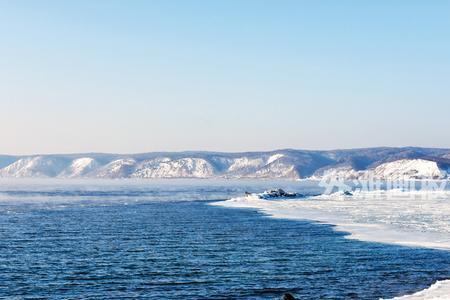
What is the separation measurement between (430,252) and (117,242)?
22.5 meters

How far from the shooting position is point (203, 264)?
109 feet

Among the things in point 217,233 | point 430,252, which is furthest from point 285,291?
point 217,233

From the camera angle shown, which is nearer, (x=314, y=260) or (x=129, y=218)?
(x=314, y=260)

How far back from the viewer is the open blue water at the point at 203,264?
87.8ft

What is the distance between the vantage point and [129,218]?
65.4m

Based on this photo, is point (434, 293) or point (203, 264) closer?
point (434, 293)

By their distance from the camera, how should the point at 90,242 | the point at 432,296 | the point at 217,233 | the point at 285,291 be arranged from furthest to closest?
the point at 217,233 < the point at 90,242 < the point at 285,291 < the point at 432,296

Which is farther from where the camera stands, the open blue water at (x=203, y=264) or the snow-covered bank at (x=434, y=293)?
the open blue water at (x=203, y=264)

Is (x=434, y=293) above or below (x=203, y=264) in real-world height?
below

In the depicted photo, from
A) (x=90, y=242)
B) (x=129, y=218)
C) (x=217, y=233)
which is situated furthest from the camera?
(x=129, y=218)

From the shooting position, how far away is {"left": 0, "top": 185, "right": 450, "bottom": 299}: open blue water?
2677 cm

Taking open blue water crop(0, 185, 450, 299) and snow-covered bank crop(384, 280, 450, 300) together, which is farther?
open blue water crop(0, 185, 450, 299)

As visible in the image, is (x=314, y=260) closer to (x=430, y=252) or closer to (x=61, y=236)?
(x=430, y=252)

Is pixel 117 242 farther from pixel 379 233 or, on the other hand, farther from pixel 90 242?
pixel 379 233
